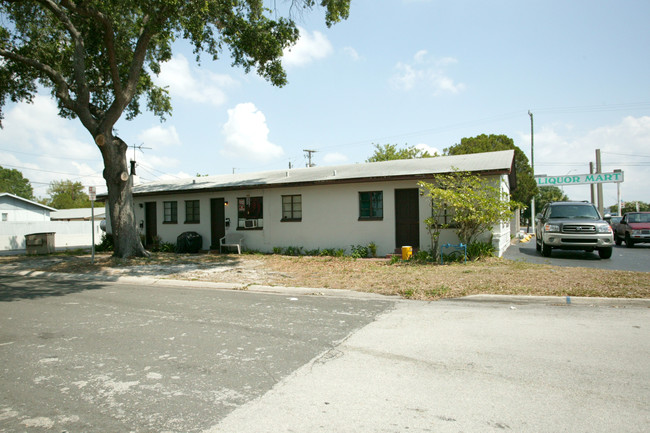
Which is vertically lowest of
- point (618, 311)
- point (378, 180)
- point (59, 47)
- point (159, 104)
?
point (618, 311)

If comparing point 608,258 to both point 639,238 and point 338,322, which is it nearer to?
point 639,238

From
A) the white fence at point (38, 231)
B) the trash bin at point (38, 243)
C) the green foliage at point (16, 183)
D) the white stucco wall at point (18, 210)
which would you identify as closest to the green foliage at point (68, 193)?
the green foliage at point (16, 183)

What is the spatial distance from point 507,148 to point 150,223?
99.6 feet

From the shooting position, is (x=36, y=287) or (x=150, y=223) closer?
(x=36, y=287)

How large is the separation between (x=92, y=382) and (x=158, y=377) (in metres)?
0.62

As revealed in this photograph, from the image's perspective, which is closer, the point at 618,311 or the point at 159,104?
the point at 618,311

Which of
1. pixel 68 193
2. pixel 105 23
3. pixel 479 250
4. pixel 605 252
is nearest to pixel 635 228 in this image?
pixel 605 252

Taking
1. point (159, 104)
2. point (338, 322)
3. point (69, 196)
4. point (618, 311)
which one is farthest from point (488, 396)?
point (69, 196)

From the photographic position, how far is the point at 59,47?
17.4 m

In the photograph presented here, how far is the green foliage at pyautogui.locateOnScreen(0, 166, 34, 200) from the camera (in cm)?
9056

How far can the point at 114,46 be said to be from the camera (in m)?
15.0

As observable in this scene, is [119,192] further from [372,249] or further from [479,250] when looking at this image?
[479,250]

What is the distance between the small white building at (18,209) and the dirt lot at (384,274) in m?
32.3

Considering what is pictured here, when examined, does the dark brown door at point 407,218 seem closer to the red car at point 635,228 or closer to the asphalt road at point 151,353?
the asphalt road at point 151,353
